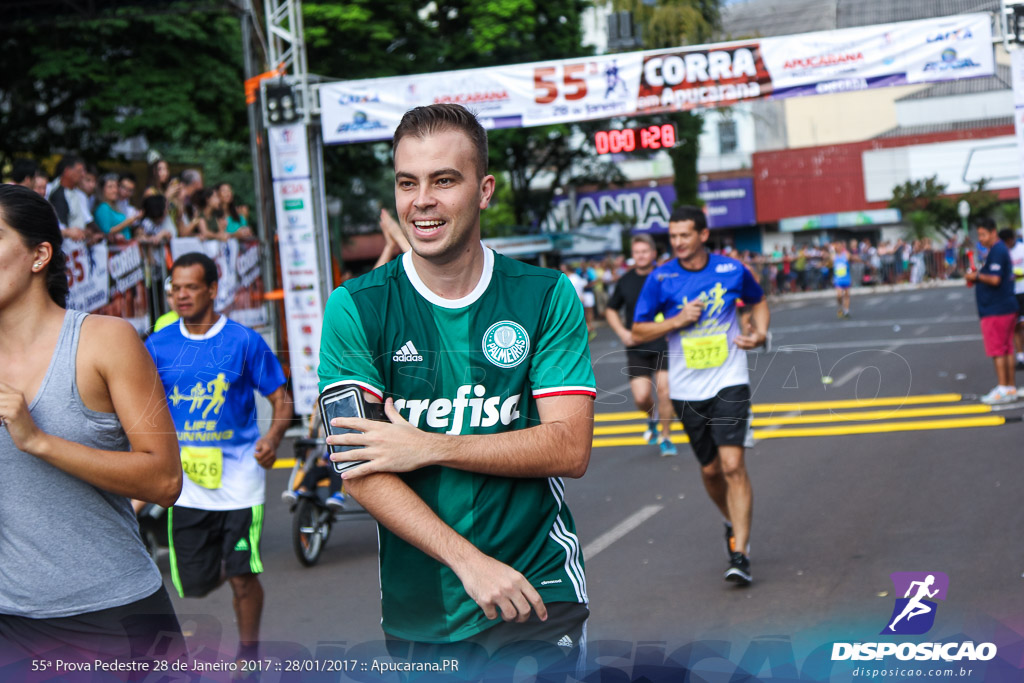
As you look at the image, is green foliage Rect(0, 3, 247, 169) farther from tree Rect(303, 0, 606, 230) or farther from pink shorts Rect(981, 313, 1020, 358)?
pink shorts Rect(981, 313, 1020, 358)

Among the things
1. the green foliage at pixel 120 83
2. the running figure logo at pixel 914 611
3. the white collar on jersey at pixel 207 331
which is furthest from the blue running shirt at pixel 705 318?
the green foliage at pixel 120 83

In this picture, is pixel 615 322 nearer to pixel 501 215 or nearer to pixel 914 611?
pixel 914 611

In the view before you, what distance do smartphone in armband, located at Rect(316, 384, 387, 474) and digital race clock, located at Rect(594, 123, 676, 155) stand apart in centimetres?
1244

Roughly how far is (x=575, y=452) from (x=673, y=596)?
3.63 metres

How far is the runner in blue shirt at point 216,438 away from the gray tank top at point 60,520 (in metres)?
1.95

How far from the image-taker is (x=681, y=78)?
1190 cm

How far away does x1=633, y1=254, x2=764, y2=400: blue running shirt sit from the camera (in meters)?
6.14

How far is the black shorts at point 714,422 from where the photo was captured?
5.93 metres

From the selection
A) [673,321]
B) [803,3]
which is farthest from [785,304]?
[673,321]

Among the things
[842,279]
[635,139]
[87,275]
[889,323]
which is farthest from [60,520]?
[842,279]

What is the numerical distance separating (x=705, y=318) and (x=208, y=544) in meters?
2.96

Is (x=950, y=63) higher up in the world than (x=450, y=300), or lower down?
higher up

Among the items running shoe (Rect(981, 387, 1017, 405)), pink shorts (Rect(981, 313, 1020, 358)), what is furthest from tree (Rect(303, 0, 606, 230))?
running shoe (Rect(981, 387, 1017, 405))

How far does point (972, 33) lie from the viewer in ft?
36.9
